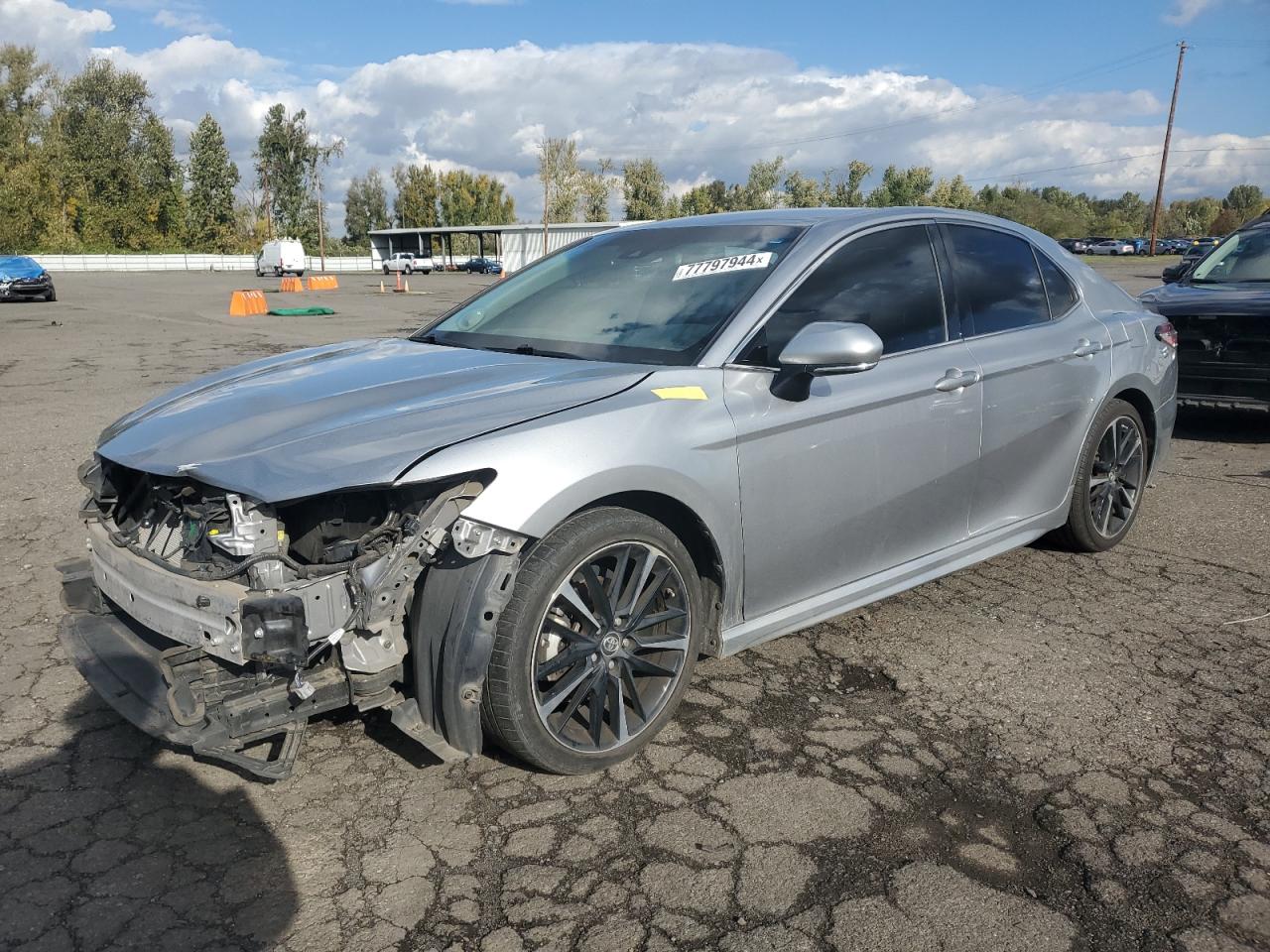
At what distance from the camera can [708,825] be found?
279cm

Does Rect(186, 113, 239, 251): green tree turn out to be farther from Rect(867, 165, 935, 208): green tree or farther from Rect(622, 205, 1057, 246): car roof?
Rect(622, 205, 1057, 246): car roof

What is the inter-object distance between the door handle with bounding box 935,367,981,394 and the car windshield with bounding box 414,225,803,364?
0.79m

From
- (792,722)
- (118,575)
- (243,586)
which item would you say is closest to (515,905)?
(243,586)

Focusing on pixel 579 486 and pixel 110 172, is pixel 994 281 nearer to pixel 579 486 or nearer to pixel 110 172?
pixel 579 486

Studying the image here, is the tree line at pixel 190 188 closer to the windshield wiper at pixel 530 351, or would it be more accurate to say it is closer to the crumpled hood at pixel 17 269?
the crumpled hood at pixel 17 269

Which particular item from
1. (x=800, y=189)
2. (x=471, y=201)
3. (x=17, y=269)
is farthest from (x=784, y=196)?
(x=17, y=269)

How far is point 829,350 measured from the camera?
10.4 ft

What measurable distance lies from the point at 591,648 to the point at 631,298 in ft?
4.82

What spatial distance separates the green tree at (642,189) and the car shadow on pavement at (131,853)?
8862 centimetres

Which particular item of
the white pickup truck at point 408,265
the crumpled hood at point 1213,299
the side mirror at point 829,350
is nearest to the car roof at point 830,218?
the side mirror at point 829,350

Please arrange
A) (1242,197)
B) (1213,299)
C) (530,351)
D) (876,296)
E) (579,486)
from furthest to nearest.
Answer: (1242,197), (1213,299), (876,296), (530,351), (579,486)

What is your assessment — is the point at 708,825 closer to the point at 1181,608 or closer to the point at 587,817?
the point at 587,817

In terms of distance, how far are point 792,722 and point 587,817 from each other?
2.88ft

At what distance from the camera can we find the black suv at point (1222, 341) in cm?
736
